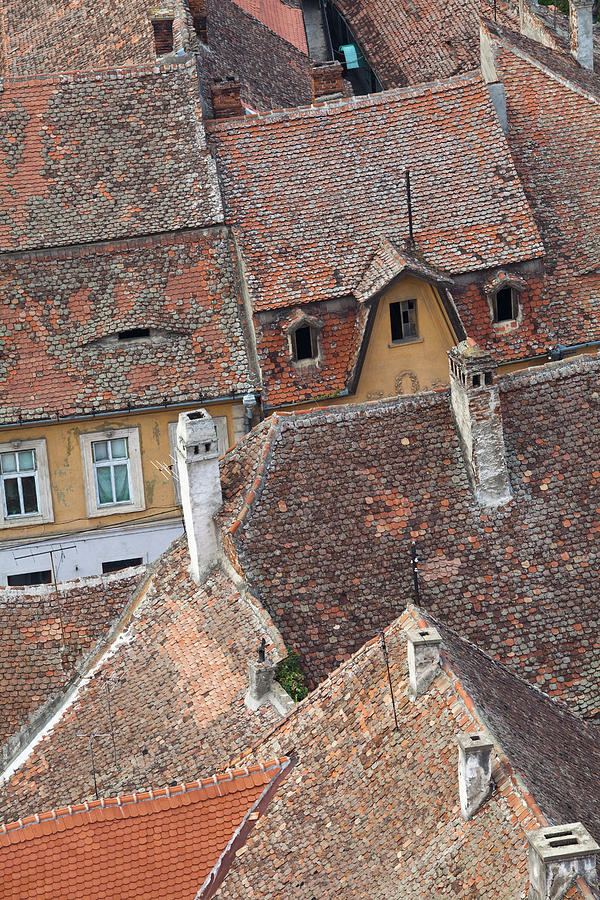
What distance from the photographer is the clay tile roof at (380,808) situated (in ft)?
104

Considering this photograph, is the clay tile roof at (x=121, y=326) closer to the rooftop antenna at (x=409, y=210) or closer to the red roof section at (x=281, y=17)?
the rooftop antenna at (x=409, y=210)

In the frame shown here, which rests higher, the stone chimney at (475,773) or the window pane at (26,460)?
the window pane at (26,460)

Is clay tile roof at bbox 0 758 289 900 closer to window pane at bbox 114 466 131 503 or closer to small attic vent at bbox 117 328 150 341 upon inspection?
window pane at bbox 114 466 131 503

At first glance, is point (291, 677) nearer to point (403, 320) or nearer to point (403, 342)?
point (403, 342)

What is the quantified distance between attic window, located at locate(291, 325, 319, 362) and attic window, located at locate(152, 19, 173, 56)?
45.1 feet

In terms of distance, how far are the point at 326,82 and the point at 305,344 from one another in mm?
12285

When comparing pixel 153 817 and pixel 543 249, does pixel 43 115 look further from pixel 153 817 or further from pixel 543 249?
pixel 153 817

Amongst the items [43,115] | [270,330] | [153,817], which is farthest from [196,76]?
[153,817]

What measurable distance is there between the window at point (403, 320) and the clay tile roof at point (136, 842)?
70.8 ft

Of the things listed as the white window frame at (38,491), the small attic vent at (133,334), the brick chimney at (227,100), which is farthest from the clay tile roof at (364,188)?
the white window frame at (38,491)

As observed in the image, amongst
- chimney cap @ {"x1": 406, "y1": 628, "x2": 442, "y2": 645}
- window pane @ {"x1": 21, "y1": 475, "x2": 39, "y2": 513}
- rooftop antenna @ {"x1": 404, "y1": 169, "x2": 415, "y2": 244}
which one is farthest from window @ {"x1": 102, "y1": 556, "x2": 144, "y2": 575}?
chimney cap @ {"x1": 406, "y1": 628, "x2": 442, "y2": 645}

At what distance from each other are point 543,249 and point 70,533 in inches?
604

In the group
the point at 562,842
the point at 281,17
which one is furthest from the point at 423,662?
the point at 281,17

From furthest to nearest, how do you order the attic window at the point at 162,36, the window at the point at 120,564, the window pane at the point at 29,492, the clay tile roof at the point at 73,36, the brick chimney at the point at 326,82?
the clay tile roof at the point at 73,36, the attic window at the point at 162,36, the brick chimney at the point at 326,82, the window at the point at 120,564, the window pane at the point at 29,492
